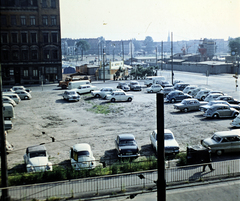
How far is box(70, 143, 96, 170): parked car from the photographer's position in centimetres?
1501

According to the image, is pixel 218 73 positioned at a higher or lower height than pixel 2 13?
lower

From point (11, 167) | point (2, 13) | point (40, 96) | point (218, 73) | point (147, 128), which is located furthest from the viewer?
point (218, 73)

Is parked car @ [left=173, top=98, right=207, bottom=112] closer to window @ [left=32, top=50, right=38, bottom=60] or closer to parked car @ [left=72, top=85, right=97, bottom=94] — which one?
parked car @ [left=72, top=85, right=97, bottom=94]

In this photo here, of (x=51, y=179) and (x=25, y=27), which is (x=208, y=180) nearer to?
(x=51, y=179)

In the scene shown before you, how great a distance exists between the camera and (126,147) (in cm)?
1717

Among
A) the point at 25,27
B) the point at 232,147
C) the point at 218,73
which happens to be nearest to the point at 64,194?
the point at 232,147

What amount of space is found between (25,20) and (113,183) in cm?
5106

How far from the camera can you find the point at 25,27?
2277 inches

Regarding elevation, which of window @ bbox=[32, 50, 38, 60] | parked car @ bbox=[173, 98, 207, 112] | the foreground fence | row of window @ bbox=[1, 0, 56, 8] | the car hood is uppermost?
row of window @ bbox=[1, 0, 56, 8]

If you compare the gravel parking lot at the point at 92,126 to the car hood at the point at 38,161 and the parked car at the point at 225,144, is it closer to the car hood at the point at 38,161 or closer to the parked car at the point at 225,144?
the car hood at the point at 38,161

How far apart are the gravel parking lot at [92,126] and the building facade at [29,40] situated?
24.2 m

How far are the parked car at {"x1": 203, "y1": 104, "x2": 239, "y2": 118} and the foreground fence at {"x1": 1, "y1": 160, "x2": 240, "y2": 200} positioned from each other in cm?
1151

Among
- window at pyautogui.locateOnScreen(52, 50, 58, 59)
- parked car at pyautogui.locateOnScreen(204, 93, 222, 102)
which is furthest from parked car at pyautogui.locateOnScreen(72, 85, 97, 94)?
window at pyautogui.locateOnScreen(52, 50, 58, 59)

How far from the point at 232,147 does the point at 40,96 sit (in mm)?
29712
